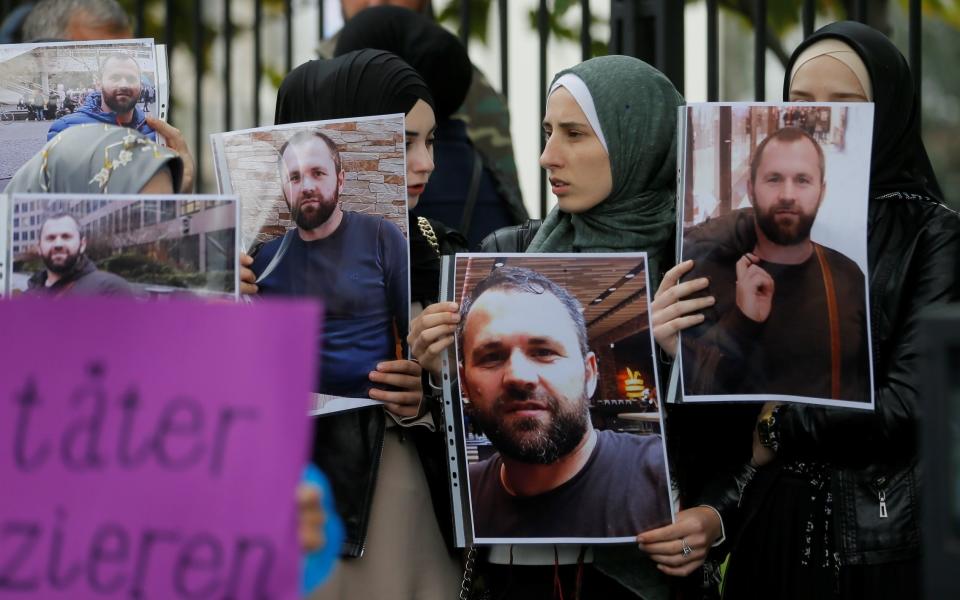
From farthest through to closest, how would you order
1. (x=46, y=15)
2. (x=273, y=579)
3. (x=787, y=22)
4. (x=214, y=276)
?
(x=787, y=22) < (x=46, y=15) < (x=214, y=276) < (x=273, y=579)

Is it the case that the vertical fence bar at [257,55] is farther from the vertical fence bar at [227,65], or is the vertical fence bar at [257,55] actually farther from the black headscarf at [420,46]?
the black headscarf at [420,46]

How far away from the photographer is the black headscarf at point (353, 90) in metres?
3.19

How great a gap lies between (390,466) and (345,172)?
2.06 feet

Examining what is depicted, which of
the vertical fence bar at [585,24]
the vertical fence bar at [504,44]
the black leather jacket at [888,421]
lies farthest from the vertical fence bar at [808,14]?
the black leather jacket at [888,421]

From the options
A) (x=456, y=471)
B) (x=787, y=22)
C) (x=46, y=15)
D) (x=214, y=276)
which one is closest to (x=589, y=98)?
(x=456, y=471)

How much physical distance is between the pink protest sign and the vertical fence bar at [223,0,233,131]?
339 centimetres

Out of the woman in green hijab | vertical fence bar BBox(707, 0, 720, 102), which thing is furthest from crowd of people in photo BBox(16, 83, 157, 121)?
vertical fence bar BBox(707, 0, 720, 102)

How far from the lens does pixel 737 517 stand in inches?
117

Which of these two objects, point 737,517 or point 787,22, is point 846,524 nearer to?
point 737,517

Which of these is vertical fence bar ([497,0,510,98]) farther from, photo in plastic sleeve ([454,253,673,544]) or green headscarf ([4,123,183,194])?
green headscarf ([4,123,183,194])

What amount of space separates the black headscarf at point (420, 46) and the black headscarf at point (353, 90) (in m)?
0.73

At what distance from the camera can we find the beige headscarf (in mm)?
3066

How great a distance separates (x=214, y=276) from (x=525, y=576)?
3.29 feet

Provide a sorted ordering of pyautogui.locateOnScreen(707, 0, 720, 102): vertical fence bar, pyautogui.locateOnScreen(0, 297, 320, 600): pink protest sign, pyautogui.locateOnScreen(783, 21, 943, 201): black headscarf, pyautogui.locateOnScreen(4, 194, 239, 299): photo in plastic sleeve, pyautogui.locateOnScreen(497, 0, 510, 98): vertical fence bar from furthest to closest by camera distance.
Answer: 1. pyautogui.locateOnScreen(497, 0, 510, 98): vertical fence bar
2. pyautogui.locateOnScreen(707, 0, 720, 102): vertical fence bar
3. pyautogui.locateOnScreen(783, 21, 943, 201): black headscarf
4. pyautogui.locateOnScreen(4, 194, 239, 299): photo in plastic sleeve
5. pyautogui.locateOnScreen(0, 297, 320, 600): pink protest sign
